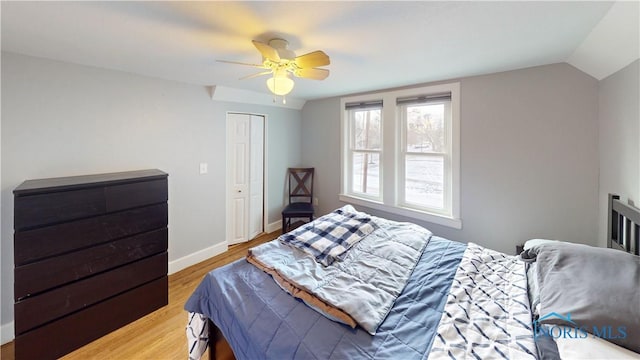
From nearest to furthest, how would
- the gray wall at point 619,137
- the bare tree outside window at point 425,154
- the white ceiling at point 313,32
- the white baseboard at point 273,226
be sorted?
the white ceiling at point 313,32 < the gray wall at point 619,137 < the bare tree outside window at point 425,154 < the white baseboard at point 273,226

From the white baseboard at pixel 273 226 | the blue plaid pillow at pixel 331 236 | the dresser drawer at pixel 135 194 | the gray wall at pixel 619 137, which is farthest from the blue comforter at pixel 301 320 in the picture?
the white baseboard at pixel 273 226

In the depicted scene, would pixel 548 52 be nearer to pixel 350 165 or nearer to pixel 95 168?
pixel 350 165

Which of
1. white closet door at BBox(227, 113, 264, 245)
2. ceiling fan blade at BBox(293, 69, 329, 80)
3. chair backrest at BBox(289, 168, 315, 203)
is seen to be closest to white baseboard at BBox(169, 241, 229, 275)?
white closet door at BBox(227, 113, 264, 245)

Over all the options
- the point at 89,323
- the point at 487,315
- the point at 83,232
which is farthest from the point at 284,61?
the point at 89,323

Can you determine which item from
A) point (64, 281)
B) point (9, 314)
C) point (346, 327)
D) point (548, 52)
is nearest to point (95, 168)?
point (64, 281)

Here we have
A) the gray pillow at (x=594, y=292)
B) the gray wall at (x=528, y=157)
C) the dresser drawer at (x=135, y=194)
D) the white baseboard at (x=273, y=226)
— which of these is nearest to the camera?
the gray pillow at (x=594, y=292)

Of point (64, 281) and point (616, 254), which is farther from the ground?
point (616, 254)

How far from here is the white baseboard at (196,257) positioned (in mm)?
2966

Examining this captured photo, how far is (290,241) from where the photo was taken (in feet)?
6.25

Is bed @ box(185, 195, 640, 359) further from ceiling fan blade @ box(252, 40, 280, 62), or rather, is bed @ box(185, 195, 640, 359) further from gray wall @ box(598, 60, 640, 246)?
ceiling fan blade @ box(252, 40, 280, 62)

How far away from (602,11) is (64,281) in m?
3.74

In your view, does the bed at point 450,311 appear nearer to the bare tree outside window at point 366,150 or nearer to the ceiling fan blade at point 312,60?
the ceiling fan blade at point 312,60

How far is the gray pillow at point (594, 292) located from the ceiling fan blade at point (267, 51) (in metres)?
1.92

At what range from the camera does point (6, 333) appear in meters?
1.95
